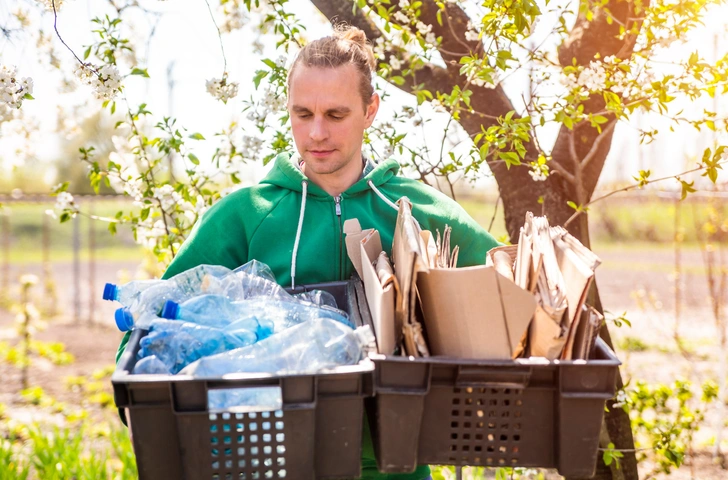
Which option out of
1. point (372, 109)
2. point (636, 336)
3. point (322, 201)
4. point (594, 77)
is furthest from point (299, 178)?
point (636, 336)

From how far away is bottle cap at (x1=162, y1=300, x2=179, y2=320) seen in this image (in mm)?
1622

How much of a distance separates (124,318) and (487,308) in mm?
866

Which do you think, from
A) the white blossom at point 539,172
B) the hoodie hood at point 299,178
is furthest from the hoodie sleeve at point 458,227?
the white blossom at point 539,172

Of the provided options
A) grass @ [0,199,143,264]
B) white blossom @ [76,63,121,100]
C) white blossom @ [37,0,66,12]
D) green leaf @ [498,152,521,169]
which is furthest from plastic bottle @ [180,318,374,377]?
grass @ [0,199,143,264]

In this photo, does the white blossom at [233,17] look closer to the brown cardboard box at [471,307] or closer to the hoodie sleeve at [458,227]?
the hoodie sleeve at [458,227]

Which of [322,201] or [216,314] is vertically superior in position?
[322,201]

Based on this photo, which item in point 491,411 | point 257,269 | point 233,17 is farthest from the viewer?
point 233,17

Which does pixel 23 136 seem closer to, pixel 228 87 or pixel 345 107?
pixel 228 87

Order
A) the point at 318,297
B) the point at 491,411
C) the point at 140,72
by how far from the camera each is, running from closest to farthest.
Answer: the point at 491,411 < the point at 318,297 < the point at 140,72

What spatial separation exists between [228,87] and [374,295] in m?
1.45

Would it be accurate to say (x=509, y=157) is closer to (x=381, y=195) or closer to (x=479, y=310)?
(x=381, y=195)

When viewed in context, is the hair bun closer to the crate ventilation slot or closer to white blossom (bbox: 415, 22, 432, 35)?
white blossom (bbox: 415, 22, 432, 35)

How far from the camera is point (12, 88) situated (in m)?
2.07

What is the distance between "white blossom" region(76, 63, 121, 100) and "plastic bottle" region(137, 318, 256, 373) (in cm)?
115
